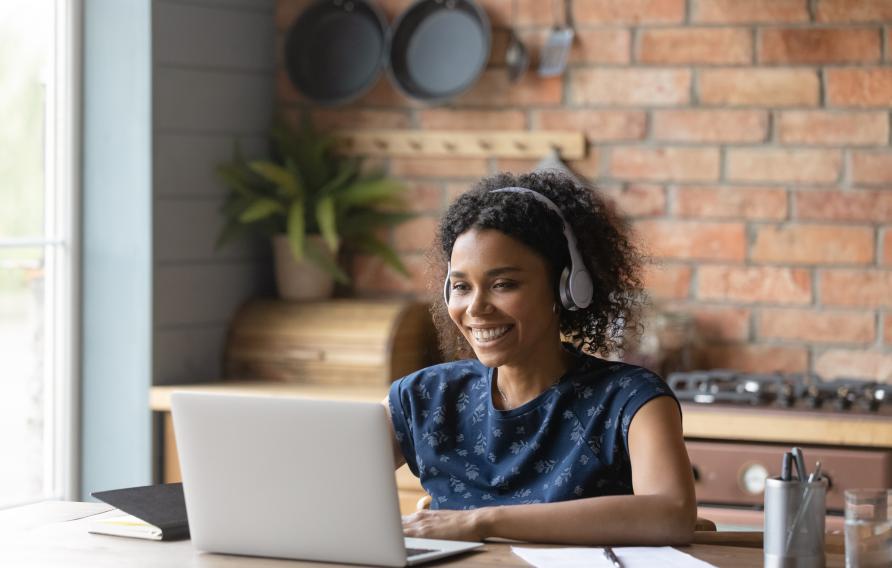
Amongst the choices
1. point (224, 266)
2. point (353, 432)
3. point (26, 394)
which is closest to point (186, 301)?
point (224, 266)

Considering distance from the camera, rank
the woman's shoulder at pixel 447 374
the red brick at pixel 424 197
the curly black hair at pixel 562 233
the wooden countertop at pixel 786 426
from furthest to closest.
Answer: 1. the red brick at pixel 424 197
2. the wooden countertop at pixel 786 426
3. the woman's shoulder at pixel 447 374
4. the curly black hair at pixel 562 233

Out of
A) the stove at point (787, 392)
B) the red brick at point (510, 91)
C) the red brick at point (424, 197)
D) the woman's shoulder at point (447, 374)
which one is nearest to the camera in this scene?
the woman's shoulder at point (447, 374)

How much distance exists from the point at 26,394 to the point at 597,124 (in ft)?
5.52

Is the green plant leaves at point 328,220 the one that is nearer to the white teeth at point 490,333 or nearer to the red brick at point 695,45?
the red brick at point 695,45

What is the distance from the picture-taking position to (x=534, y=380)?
7.64 feet

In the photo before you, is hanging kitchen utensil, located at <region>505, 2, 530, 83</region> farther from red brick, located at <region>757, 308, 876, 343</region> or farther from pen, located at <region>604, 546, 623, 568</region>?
pen, located at <region>604, 546, 623, 568</region>

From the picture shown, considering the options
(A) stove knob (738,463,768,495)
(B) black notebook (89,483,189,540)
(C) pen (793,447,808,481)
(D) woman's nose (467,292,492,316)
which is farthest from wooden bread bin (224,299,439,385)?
(C) pen (793,447,808,481)

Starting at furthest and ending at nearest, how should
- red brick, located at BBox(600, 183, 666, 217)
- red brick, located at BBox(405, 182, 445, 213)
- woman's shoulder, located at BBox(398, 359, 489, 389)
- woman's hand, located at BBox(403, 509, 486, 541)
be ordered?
red brick, located at BBox(405, 182, 445, 213) → red brick, located at BBox(600, 183, 666, 217) → woman's shoulder, located at BBox(398, 359, 489, 389) → woman's hand, located at BBox(403, 509, 486, 541)

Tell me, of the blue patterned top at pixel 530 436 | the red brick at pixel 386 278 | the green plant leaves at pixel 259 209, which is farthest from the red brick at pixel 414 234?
the blue patterned top at pixel 530 436

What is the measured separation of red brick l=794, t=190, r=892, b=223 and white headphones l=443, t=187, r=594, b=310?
1464 millimetres

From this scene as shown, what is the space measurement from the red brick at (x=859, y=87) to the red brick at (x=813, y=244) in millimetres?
321

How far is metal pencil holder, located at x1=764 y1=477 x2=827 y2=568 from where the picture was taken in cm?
174

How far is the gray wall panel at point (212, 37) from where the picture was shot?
12.1 feet

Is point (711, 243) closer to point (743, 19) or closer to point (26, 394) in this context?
point (743, 19)
